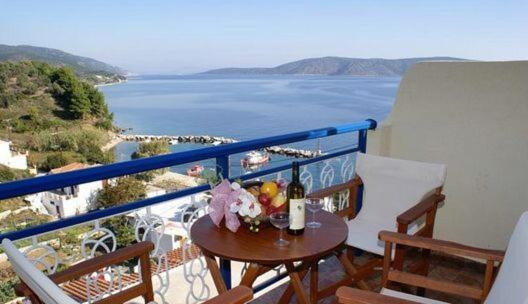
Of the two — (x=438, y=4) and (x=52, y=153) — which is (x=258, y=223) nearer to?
(x=438, y=4)

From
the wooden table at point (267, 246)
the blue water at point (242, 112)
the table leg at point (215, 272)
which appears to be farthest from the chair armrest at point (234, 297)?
A: the blue water at point (242, 112)

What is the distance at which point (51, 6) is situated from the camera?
46281 millimetres

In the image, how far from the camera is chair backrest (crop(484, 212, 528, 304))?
1216 millimetres

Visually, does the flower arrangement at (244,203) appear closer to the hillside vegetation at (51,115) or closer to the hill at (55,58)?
the hillside vegetation at (51,115)

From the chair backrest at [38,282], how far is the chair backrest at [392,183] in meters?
2.41

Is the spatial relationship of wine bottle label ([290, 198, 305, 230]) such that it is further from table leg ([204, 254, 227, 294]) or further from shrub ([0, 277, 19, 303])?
shrub ([0, 277, 19, 303])

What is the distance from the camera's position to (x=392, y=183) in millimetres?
2883

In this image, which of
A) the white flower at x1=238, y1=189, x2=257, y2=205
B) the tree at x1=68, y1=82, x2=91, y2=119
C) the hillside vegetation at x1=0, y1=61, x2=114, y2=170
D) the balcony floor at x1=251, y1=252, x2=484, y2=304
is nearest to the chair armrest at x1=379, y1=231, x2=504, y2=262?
the white flower at x1=238, y1=189, x2=257, y2=205

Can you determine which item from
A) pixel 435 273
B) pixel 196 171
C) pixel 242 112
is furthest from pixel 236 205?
pixel 242 112

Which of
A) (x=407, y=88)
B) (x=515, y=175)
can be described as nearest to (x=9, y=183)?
(x=407, y=88)

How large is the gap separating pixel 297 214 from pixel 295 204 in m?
0.06

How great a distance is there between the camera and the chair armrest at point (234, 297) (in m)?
1.28

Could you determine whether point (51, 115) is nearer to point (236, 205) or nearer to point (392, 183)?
point (392, 183)

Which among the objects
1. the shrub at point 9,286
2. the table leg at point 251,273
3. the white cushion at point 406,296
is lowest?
the shrub at point 9,286
